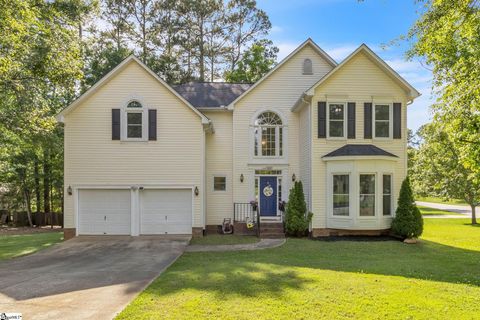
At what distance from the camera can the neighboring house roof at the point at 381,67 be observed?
1340 cm

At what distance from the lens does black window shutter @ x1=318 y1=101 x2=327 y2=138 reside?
13.6 m

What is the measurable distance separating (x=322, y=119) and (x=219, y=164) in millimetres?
5289

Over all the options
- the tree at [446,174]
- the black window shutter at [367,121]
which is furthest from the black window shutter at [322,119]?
the tree at [446,174]


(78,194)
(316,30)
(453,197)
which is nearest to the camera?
(78,194)

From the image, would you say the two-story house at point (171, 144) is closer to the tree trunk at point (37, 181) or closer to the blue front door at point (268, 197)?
the blue front door at point (268, 197)

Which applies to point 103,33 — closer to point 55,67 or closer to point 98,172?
point 55,67

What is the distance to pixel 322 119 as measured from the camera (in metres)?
13.6

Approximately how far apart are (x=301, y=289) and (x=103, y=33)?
26.5 m

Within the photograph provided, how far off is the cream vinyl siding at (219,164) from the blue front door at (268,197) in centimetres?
151

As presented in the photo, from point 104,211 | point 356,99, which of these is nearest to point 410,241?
point 356,99

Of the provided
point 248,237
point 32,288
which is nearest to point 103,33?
point 248,237

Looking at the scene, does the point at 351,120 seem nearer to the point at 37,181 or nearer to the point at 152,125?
the point at 152,125

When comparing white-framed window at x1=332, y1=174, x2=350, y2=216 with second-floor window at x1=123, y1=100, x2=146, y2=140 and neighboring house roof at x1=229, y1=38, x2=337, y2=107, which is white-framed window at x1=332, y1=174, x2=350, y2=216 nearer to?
neighboring house roof at x1=229, y1=38, x2=337, y2=107

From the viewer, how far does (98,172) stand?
45.3 ft
